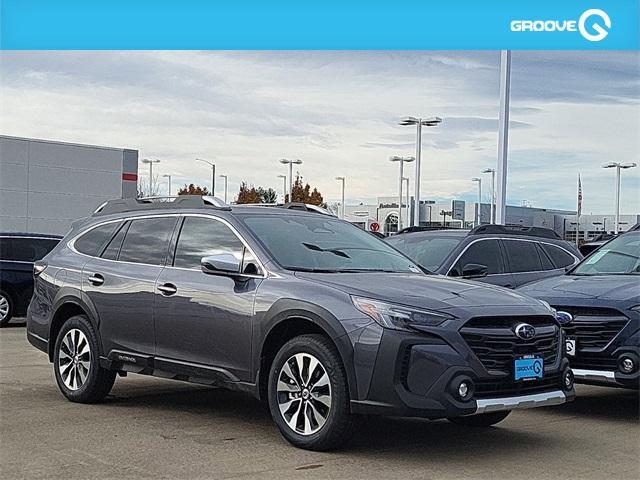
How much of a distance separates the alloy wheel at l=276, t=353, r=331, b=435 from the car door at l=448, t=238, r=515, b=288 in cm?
505

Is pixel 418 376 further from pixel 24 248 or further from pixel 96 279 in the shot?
pixel 24 248

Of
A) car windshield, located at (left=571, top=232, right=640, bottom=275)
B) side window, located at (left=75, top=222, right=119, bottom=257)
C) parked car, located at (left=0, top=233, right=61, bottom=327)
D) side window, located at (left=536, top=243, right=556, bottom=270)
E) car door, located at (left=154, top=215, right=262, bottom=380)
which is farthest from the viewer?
parked car, located at (left=0, top=233, right=61, bottom=327)

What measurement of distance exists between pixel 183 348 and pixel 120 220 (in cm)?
183

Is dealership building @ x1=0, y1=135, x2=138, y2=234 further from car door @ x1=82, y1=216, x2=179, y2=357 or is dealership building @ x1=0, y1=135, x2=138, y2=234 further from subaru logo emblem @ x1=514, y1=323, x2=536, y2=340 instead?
subaru logo emblem @ x1=514, y1=323, x2=536, y2=340

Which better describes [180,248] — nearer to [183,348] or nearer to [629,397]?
[183,348]

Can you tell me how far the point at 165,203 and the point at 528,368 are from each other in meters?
3.70

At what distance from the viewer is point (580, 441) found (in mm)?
7359

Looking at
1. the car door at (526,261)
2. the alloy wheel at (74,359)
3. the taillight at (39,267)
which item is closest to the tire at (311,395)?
the alloy wheel at (74,359)

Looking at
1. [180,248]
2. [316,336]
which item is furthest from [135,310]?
[316,336]

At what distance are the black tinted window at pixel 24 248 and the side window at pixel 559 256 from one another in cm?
919

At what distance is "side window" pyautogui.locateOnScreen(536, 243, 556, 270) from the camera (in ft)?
40.8

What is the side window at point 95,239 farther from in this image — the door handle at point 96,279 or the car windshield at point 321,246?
the car windshield at point 321,246

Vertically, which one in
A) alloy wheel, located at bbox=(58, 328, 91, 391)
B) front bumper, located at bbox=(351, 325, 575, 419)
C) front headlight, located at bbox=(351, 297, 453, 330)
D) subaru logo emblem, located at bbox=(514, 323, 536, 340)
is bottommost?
alloy wheel, located at bbox=(58, 328, 91, 391)

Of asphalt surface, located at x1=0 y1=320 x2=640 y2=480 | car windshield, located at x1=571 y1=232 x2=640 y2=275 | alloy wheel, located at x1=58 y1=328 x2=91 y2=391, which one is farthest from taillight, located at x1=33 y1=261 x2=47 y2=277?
car windshield, located at x1=571 y1=232 x2=640 y2=275
